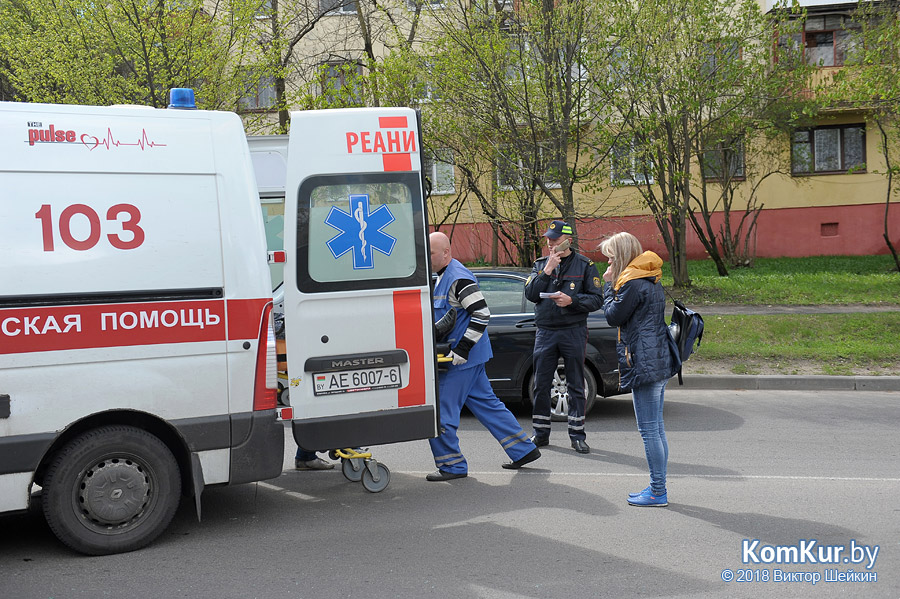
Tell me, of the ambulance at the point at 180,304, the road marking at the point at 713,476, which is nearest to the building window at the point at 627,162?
the road marking at the point at 713,476

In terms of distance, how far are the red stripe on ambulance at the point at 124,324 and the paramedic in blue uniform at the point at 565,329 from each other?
2951mm

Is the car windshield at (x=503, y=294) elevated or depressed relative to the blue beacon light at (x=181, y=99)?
depressed

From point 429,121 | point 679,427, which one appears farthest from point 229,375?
point 429,121

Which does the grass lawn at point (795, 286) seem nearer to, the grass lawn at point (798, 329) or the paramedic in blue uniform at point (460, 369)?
the grass lawn at point (798, 329)

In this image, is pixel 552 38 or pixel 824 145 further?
pixel 824 145

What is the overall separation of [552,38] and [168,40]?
675 centimetres

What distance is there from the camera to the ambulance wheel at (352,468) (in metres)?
6.37

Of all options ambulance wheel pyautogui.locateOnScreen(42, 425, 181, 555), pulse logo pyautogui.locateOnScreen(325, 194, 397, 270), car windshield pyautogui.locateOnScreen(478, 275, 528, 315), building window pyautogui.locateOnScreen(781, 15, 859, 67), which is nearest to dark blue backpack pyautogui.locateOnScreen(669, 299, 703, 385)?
pulse logo pyautogui.locateOnScreen(325, 194, 397, 270)

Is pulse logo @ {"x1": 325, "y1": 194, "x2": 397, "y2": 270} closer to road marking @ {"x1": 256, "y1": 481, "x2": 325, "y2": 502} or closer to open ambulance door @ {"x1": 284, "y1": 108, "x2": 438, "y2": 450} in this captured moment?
open ambulance door @ {"x1": 284, "y1": 108, "x2": 438, "y2": 450}

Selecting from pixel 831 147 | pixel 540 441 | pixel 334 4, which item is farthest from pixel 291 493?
pixel 831 147

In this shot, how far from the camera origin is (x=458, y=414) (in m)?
6.42

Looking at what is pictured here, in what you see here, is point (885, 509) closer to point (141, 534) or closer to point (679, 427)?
point (679, 427)

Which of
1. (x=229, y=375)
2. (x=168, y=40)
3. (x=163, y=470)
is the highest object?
(x=168, y=40)

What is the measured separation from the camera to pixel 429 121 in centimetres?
1602
